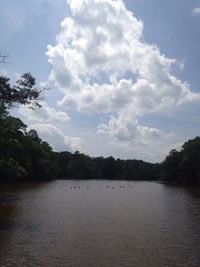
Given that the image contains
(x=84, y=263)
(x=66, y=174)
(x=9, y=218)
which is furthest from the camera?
(x=66, y=174)

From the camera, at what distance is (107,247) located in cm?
2388

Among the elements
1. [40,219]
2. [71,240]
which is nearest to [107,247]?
[71,240]

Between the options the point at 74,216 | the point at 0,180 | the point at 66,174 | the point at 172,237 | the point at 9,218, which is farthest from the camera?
the point at 66,174

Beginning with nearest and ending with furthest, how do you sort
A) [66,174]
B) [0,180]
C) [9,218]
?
1. [9,218]
2. [0,180]
3. [66,174]

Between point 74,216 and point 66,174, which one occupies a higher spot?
point 66,174

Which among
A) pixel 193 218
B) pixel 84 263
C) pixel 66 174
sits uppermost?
pixel 66 174

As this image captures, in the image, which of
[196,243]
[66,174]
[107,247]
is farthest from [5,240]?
[66,174]

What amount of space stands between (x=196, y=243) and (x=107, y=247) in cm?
612

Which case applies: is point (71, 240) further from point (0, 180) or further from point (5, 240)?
point (0, 180)

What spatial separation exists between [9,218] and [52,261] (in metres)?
14.2

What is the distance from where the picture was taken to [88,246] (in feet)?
79.0

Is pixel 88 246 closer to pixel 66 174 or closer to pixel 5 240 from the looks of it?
pixel 5 240

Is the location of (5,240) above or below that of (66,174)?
below

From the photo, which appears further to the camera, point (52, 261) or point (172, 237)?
point (172, 237)
